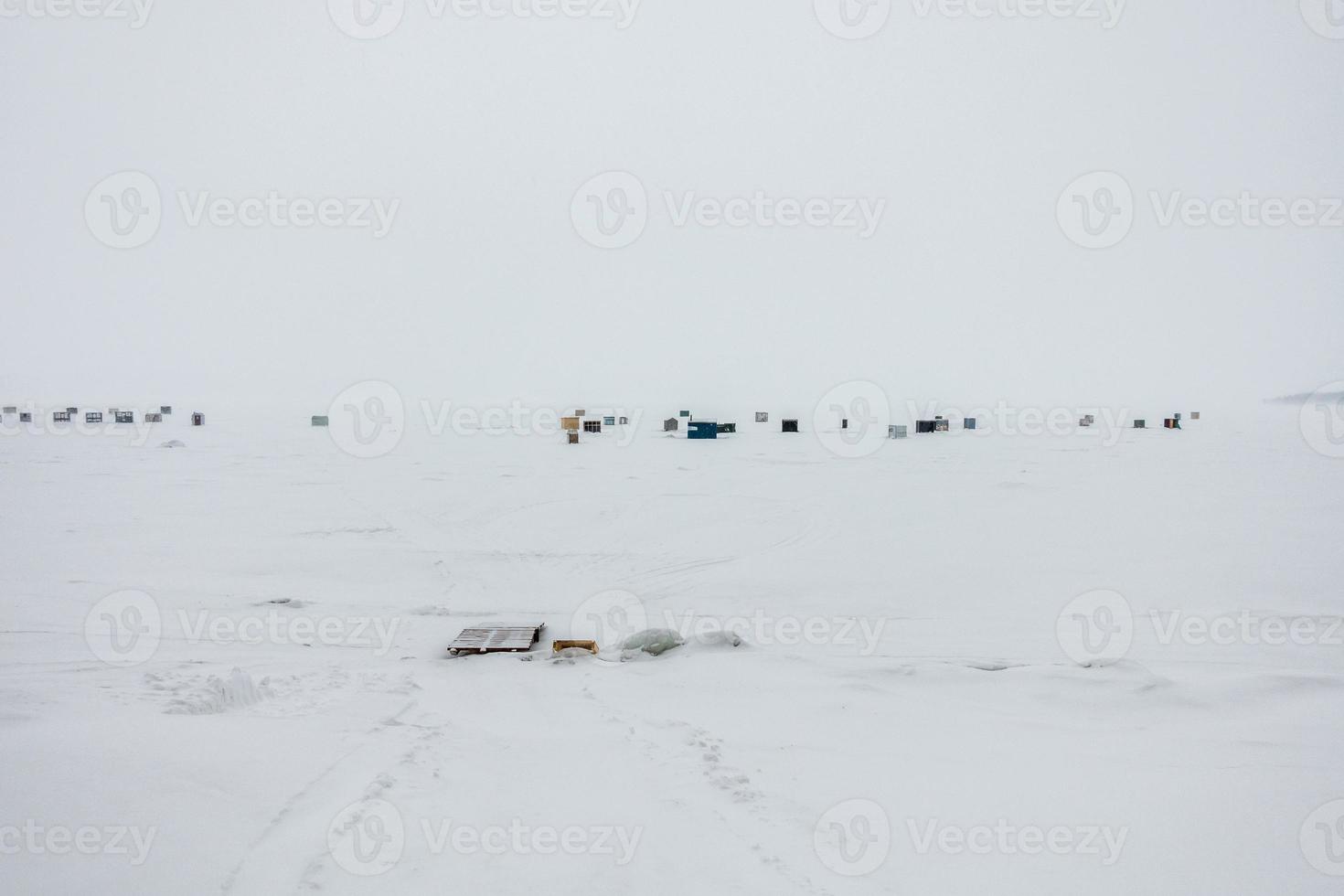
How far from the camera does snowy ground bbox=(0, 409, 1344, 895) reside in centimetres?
432

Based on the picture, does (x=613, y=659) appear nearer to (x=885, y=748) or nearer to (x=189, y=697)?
(x=885, y=748)

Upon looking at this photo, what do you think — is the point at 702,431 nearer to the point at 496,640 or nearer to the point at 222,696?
the point at 496,640

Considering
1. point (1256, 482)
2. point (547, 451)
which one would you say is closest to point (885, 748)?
point (1256, 482)

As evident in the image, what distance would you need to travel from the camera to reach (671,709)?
671 cm

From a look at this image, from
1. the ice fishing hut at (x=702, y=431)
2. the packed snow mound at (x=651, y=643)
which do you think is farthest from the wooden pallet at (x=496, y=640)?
the ice fishing hut at (x=702, y=431)

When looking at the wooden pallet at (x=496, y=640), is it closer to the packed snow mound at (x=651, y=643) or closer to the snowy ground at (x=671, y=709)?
the snowy ground at (x=671, y=709)

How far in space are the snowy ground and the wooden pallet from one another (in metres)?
0.15

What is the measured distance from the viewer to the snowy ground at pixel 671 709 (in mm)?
4324

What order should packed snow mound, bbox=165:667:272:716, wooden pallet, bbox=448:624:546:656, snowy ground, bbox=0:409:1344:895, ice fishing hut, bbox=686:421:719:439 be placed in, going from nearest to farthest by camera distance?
snowy ground, bbox=0:409:1344:895 < packed snow mound, bbox=165:667:272:716 < wooden pallet, bbox=448:624:546:656 < ice fishing hut, bbox=686:421:719:439

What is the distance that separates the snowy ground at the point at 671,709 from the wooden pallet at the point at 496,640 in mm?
150

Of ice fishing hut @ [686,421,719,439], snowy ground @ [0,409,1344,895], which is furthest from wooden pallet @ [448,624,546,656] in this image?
ice fishing hut @ [686,421,719,439]

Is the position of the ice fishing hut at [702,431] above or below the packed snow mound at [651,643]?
above

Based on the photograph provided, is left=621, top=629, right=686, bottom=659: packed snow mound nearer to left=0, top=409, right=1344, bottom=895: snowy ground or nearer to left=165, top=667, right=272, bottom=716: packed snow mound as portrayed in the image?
left=0, top=409, right=1344, bottom=895: snowy ground

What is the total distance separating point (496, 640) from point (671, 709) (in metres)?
2.69
